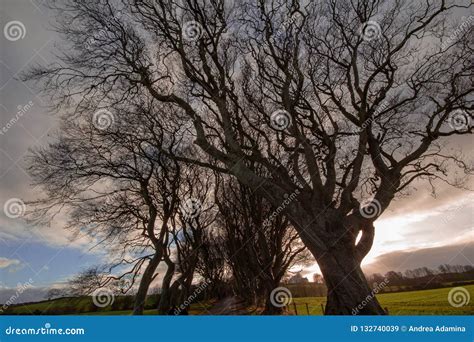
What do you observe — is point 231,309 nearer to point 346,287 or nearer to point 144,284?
point 144,284

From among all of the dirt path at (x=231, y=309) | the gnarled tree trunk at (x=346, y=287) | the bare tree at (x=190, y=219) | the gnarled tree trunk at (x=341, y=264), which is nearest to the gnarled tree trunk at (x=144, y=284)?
the bare tree at (x=190, y=219)

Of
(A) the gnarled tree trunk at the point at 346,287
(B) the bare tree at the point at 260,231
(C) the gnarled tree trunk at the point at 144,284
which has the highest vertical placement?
(B) the bare tree at the point at 260,231

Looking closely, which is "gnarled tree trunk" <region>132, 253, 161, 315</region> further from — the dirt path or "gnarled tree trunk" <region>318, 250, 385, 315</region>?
the dirt path

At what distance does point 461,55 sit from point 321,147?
547cm

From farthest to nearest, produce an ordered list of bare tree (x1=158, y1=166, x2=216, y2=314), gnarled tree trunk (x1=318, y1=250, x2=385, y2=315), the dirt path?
the dirt path
bare tree (x1=158, y1=166, x2=216, y2=314)
gnarled tree trunk (x1=318, y1=250, x2=385, y2=315)

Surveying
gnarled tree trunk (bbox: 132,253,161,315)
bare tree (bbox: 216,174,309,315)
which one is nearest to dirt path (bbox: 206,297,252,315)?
bare tree (bbox: 216,174,309,315)

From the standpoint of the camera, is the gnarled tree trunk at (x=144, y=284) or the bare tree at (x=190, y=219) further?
the bare tree at (x=190, y=219)

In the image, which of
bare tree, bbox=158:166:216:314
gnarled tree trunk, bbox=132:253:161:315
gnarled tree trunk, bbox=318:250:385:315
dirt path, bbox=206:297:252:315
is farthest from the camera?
dirt path, bbox=206:297:252:315

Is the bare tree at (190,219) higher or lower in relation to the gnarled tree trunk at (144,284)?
higher

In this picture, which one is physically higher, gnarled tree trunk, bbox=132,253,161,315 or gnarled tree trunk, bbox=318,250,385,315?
gnarled tree trunk, bbox=132,253,161,315

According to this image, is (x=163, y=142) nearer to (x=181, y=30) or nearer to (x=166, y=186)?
(x=166, y=186)

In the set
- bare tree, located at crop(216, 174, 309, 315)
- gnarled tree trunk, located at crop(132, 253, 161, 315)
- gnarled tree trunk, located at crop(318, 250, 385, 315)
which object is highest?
bare tree, located at crop(216, 174, 309, 315)

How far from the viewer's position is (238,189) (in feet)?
72.6

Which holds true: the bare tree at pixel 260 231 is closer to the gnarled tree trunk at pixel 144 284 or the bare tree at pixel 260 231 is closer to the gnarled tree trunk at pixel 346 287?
the gnarled tree trunk at pixel 144 284
